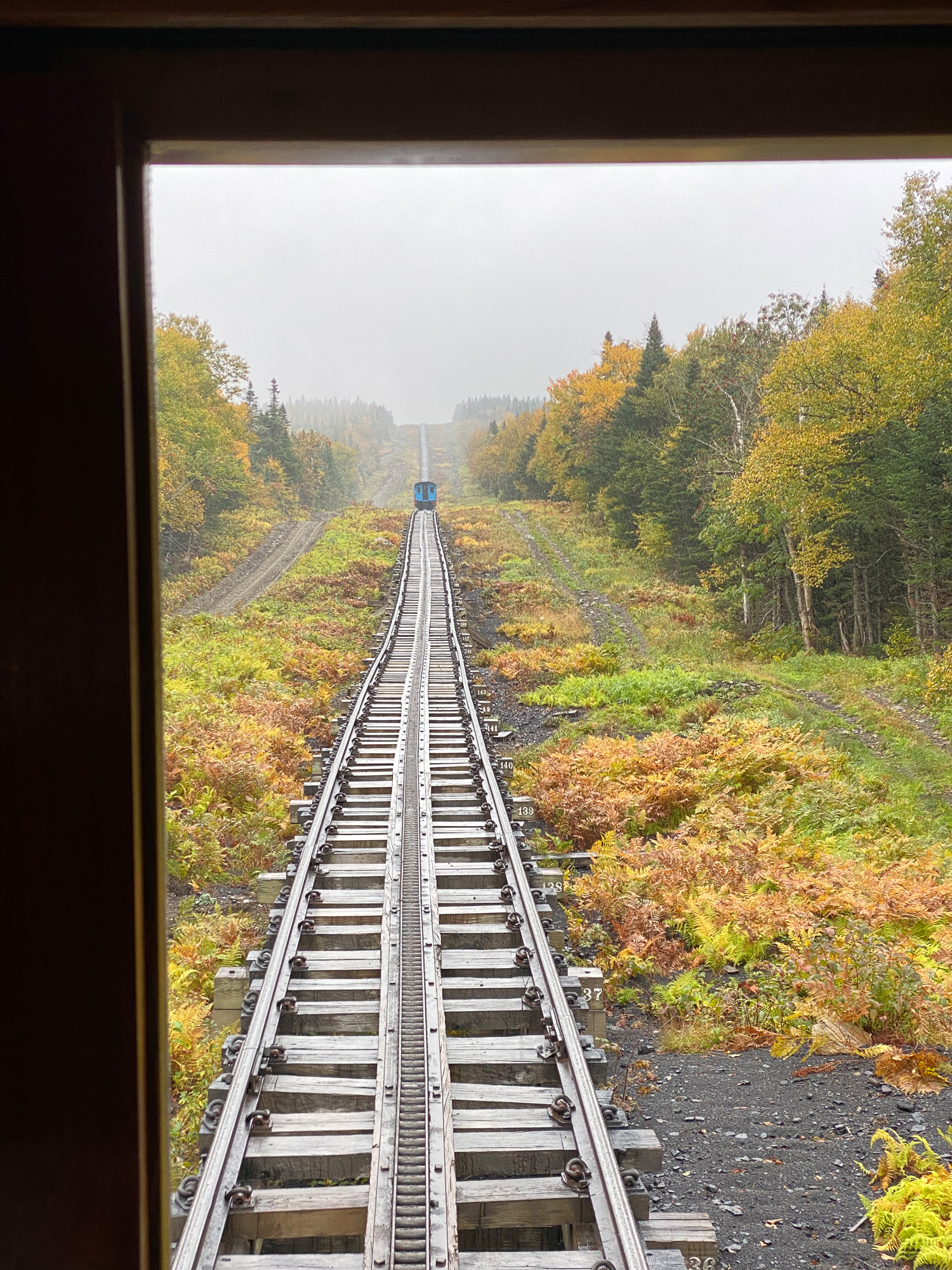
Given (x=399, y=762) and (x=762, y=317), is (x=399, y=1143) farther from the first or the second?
(x=762, y=317)

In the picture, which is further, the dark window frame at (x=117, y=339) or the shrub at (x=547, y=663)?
the shrub at (x=547, y=663)

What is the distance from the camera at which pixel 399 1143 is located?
154 inches

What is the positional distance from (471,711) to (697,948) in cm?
579

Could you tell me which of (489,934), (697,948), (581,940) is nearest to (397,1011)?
(489,934)

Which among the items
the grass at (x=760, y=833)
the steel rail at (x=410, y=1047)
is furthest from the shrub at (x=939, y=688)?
the steel rail at (x=410, y=1047)

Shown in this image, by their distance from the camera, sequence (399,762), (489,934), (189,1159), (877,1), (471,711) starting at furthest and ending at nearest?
(471,711) → (399,762) → (489,934) → (189,1159) → (877,1)

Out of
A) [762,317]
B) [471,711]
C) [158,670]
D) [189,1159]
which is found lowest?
[189,1159]

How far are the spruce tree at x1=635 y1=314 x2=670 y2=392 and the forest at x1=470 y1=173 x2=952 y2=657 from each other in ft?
0.41

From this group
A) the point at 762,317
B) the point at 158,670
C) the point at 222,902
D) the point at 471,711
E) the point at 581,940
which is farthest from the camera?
the point at 762,317

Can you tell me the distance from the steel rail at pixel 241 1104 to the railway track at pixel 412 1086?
0.03 ft

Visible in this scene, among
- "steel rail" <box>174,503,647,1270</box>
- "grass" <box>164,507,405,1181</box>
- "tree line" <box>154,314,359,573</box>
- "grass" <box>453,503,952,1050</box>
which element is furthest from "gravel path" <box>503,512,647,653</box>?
"steel rail" <box>174,503,647,1270</box>

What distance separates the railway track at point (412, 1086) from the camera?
3506 mm

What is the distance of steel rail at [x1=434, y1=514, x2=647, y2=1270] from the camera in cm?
333

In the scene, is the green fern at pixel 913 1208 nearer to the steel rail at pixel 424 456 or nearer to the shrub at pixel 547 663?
the shrub at pixel 547 663
